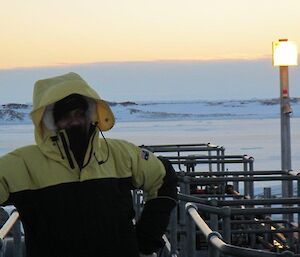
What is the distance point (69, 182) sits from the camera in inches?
101

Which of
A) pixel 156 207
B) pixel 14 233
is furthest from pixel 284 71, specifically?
pixel 156 207

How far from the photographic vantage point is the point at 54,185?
257cm

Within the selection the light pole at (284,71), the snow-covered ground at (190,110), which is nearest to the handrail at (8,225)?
Result: the light pole at (284,71)

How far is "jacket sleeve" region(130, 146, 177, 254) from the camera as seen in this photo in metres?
2.81

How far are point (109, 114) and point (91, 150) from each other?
0.70 ft

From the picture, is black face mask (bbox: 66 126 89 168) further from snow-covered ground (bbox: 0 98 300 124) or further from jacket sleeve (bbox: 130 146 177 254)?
snow-covered ground (bbox: 0 98 300 124)

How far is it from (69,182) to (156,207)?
423mm

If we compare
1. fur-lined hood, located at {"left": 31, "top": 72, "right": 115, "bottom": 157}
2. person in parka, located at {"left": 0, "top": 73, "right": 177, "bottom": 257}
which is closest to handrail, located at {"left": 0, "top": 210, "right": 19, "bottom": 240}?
person in parka, located at {"left": 0, "top": 73, "right": 177, "bottom": 257}

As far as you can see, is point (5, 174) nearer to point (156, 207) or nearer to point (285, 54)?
point (156, 207)

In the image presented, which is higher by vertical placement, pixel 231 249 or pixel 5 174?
pixel 5 174

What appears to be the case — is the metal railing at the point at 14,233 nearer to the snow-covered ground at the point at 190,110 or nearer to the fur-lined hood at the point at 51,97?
the fur-lined hood at the point at 51,97

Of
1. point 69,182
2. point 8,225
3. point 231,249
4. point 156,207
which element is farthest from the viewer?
point 8,225

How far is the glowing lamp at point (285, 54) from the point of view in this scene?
830cm

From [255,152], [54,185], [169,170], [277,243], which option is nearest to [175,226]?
[277,243]
